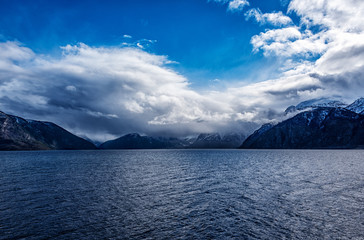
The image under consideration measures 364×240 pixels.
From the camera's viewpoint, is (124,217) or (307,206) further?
(307,206)

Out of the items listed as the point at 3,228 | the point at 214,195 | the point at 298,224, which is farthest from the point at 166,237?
the point at 214,195

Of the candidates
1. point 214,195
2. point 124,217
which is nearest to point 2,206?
point 124,217

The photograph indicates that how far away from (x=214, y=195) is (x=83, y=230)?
91.4 feet

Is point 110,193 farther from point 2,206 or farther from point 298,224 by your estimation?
point 298,224

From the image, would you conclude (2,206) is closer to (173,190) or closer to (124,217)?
(124,217)

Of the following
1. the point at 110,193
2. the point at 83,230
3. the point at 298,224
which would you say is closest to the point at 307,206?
the point at 298,224

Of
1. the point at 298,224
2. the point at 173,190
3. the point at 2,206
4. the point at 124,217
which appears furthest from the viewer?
the point at 173,190

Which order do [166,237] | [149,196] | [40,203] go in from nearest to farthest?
[166,237] < [40,203] < [149,196]

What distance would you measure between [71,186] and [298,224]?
51.4 m

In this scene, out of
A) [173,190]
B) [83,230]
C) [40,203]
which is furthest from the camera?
[173,190]

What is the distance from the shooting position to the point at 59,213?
112 feet

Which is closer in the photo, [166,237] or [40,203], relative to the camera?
[166,237]

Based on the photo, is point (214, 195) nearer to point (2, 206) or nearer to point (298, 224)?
point (298, 224)

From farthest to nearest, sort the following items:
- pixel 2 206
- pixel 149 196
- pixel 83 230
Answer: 1. pixel 149 196
2. pixel 2 206
3. pixel 83 230
